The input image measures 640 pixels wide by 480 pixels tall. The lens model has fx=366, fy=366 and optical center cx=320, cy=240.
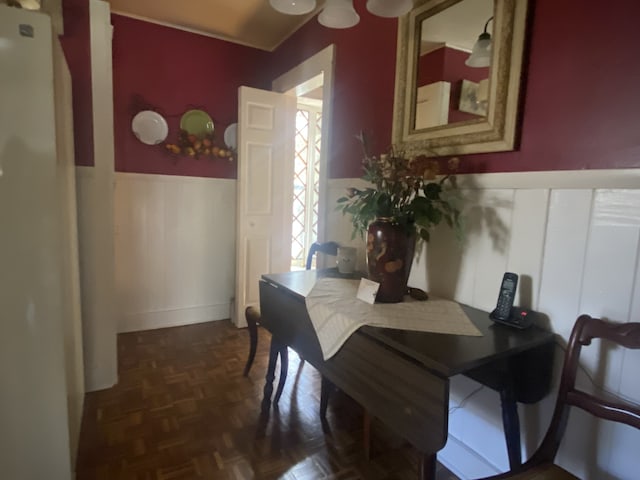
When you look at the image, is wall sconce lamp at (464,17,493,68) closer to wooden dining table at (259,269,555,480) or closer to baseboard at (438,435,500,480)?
wooden dining table at (259,269,555,480)

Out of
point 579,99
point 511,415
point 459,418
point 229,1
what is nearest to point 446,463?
point 459,418

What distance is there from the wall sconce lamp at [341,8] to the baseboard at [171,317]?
94.6 inches

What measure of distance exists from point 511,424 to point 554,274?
0.50 metres

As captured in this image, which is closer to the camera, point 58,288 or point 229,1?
point 58,288

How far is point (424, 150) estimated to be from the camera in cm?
159

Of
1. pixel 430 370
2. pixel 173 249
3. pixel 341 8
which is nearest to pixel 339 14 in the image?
pixel 341 8

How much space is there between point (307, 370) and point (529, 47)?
2004 mm

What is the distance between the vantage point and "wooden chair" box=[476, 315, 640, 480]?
2.96ft

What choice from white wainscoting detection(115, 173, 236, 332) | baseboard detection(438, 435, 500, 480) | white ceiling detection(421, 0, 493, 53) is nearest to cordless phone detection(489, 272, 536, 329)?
baseboard detection(438, 435, 500, 480)

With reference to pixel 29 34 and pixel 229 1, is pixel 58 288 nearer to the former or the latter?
pixel 29 34

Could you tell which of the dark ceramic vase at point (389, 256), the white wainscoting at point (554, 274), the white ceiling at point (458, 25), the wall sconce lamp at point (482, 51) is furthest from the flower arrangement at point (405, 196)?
the white ceiling at point (458, 25)

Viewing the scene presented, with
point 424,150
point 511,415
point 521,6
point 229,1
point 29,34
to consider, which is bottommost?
point 511,415

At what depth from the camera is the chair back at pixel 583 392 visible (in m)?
0.90

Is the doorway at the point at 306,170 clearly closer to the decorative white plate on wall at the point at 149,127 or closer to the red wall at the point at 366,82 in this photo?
the red wall at the point at 366,82
